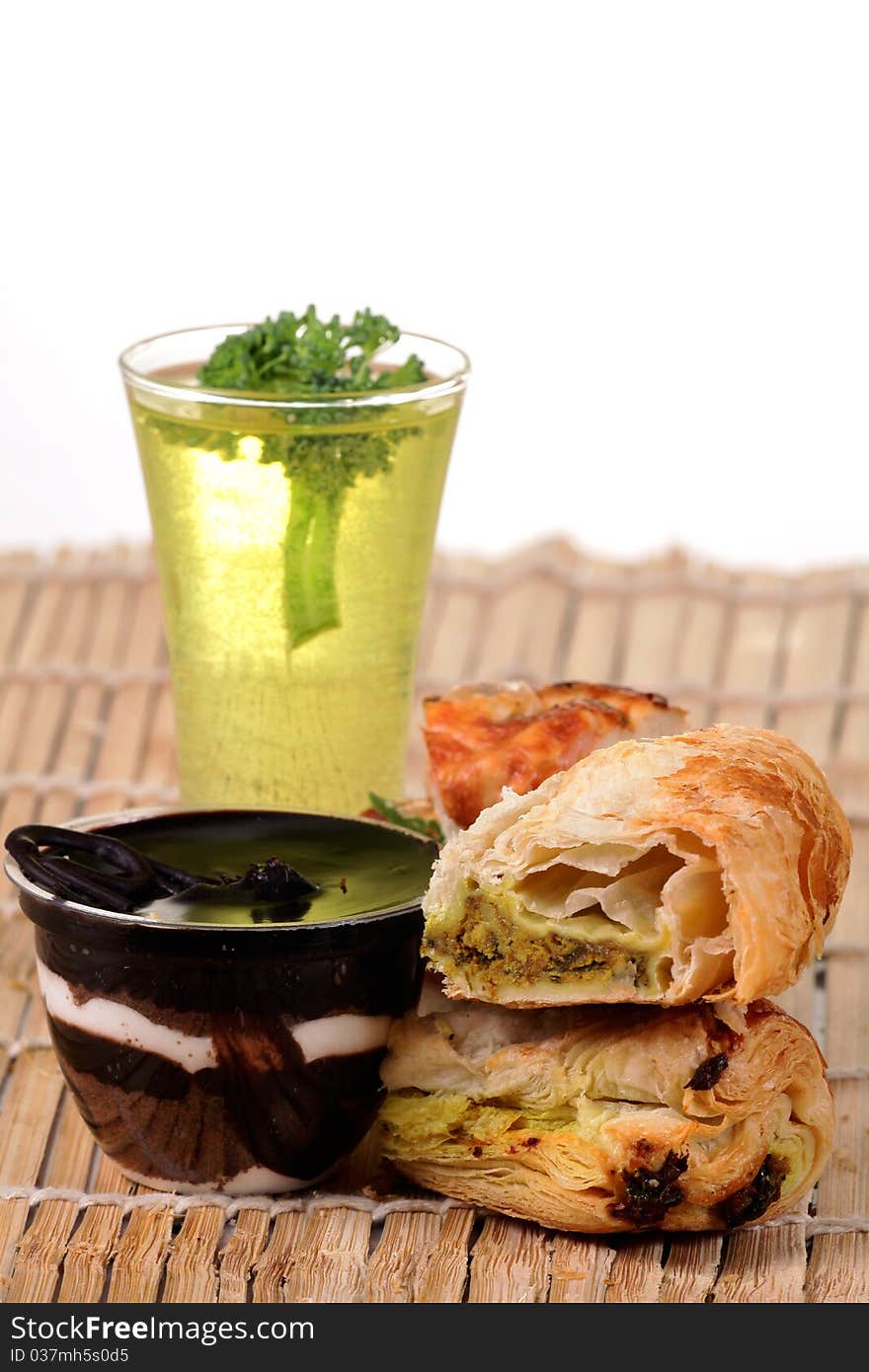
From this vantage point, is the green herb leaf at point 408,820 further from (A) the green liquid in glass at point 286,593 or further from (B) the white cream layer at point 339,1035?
(B) the white cream layer at point 339,1035

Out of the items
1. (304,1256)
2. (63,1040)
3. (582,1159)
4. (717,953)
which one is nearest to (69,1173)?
(63,1040)

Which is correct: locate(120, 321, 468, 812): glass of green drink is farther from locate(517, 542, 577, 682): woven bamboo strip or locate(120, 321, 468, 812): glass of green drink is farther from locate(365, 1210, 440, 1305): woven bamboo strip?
locate(517, 542, 577, 682): woven bamboo strip

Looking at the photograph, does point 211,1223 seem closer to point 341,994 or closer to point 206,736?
point 341,994

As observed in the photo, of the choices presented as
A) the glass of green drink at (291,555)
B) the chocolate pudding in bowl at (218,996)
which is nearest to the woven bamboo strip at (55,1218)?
the chocolate pudding in bowl at (218,996)

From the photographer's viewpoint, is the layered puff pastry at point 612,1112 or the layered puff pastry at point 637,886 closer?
the layered puff pastry at point 637,886

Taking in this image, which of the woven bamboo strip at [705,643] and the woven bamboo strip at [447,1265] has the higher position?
the woven bamboo strip at [447,1265]

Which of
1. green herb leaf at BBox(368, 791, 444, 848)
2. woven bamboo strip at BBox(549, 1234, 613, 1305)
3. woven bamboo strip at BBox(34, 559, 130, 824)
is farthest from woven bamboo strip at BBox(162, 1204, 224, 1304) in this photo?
woven bamboo strip at BBox(34, 559, 130, 824)
